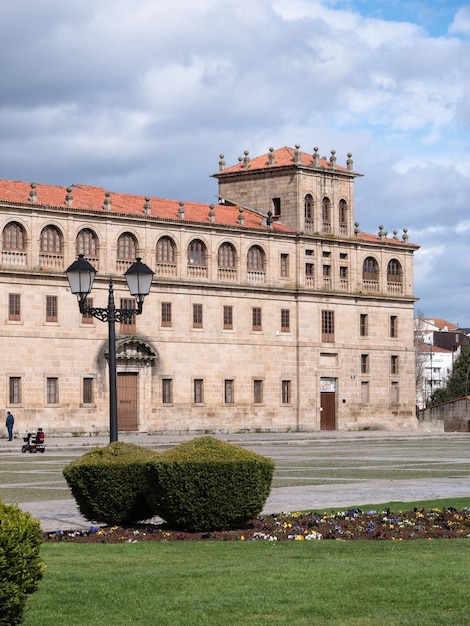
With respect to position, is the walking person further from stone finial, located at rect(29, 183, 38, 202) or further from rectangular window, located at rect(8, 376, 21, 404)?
stone finial, located at rect(29, 183, 38, 202)

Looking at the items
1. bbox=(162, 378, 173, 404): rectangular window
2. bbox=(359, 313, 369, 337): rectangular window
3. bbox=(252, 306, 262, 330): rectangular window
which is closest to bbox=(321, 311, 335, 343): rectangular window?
bbox=(359, 313, 369, 337): rectangular window

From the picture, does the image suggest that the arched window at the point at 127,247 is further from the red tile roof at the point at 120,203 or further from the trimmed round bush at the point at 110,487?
the trimmed round bush at the point at 110,487

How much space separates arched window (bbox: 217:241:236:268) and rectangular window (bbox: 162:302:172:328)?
4497 millimetres

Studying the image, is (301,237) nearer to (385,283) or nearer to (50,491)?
(385,283)

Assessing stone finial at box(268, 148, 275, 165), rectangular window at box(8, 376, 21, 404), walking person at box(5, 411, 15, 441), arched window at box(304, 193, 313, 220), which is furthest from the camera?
stone finial at box(268, 148, 275, 165)

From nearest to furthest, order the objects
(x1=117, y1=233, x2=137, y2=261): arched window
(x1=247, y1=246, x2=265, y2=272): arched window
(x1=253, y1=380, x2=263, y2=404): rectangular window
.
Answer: (x1=117, y1=233, x2=137, y2=261): arched window < (x1=253, y1=380, x2=263, y2=404): rectangular window < (x1=247, y1=246, x2=265, y2=272): arched window

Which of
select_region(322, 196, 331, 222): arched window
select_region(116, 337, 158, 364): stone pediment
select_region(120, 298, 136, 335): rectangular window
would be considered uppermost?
select_region(322, 196, 331, 222): arched window

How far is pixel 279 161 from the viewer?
7688cm

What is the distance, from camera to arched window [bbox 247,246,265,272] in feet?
238

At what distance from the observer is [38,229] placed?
6275 centimetres

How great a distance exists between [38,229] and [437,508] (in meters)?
46.3

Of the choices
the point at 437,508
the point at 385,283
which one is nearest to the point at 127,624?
the point at 437,508

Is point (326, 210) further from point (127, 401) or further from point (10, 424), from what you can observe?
point (10, 424)

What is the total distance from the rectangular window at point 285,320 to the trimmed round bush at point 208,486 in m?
57.8
